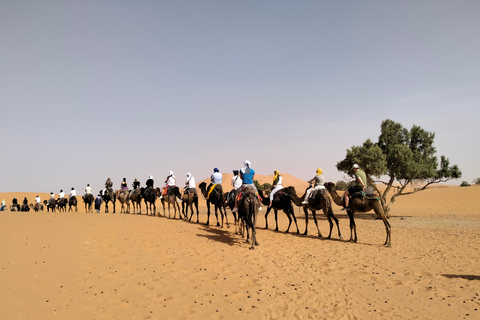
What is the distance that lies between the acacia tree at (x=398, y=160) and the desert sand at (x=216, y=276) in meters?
14.2

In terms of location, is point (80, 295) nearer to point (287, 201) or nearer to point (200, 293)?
point (200, 293)

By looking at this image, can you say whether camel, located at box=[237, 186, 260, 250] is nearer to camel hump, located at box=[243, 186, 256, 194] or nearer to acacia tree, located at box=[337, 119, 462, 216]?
camel hump, located at box=[243, 186, 256, 194]

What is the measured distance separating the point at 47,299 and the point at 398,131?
33055 mm

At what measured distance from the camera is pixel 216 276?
9.15 metres

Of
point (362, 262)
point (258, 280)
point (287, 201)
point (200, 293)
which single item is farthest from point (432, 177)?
point (200, 293)

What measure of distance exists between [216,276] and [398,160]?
26350 millimetres

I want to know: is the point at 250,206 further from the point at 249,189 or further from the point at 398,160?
the point at 398,160

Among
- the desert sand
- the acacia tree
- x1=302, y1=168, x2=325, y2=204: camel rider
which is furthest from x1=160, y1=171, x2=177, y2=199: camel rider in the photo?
the acacia tree

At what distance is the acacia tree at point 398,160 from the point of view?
2878cm

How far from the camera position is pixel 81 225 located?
14.9 m

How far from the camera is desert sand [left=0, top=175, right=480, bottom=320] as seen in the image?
22.4ft

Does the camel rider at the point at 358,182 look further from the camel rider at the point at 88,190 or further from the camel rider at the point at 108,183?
the camel rider at the point at 88,190

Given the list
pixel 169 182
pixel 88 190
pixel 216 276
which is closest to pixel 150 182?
pixel 169 182

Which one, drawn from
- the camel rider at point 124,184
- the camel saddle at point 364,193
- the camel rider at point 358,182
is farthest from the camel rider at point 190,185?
the camel saddle at point 364,193
